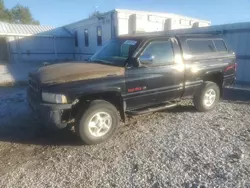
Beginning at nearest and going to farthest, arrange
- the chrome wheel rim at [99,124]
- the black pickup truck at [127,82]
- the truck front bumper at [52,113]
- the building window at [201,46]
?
1. the truck front bumper at [52,113]
2. the black pickup truck at [127,82]
3. the chrome wheel rim at [99,124]
4. the building window at [201,46]

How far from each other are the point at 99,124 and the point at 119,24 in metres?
13.3

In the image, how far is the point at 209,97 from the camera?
19.9ft

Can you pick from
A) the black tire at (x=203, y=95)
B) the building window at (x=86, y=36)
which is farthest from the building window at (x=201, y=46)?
the building window at (x=86, y=36)

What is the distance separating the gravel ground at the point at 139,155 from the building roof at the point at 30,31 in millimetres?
21139

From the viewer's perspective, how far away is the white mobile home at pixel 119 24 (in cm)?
1641

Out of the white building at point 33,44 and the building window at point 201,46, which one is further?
the white building at point 33,44

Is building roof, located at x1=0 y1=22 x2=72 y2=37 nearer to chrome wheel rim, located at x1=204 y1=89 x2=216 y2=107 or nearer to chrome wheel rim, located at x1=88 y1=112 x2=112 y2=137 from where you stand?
chrome wheel rim, located at x1=204 y1=89 x2=216 y2=107

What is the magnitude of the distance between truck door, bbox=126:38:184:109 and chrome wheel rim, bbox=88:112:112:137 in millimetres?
576

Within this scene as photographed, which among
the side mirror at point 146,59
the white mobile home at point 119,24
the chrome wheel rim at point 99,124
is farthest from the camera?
the white mobile home at point 119,24

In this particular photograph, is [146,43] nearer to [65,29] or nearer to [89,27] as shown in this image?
[89,27]

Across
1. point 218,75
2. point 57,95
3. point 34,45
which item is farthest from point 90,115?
point 34,45

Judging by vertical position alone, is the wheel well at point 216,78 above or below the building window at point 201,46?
below

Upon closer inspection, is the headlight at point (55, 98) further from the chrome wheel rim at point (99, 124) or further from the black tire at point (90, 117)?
the chrome wheel rim at point (99, 124)

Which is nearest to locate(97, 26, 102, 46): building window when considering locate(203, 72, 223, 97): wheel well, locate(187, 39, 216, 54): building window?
locate(187, 39, 216, 54): building window
